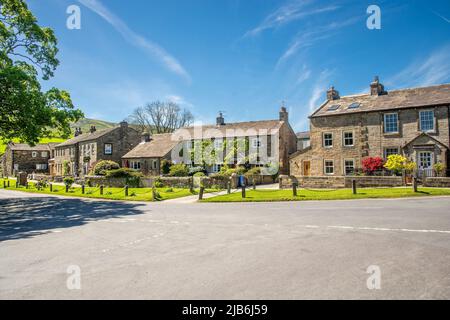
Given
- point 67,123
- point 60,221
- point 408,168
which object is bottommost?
point 60,221

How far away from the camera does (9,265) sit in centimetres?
680

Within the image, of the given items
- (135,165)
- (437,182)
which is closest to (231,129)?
(135,165)

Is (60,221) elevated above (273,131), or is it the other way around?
(273,131)

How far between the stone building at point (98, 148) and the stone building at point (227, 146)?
16.7 ft

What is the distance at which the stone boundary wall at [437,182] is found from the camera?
21.2 m

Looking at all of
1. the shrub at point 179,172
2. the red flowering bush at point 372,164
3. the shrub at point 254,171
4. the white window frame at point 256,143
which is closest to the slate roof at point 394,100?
the red flowering bush at point 372,164

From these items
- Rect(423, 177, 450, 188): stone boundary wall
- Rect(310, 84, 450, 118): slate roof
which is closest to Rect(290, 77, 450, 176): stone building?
Rect(310, 84, 450, 118): slate roof

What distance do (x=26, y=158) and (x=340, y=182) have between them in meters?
75.4

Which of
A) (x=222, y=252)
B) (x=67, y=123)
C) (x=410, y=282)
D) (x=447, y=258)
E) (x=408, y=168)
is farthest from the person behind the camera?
(x=408, y=168)

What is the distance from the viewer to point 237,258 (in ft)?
22.1

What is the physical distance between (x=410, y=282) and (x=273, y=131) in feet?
119

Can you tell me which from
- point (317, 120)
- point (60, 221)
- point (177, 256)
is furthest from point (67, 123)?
point (317, 120)

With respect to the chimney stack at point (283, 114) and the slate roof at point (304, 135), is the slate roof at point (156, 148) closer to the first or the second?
the chimney stack at point (283, 114)
